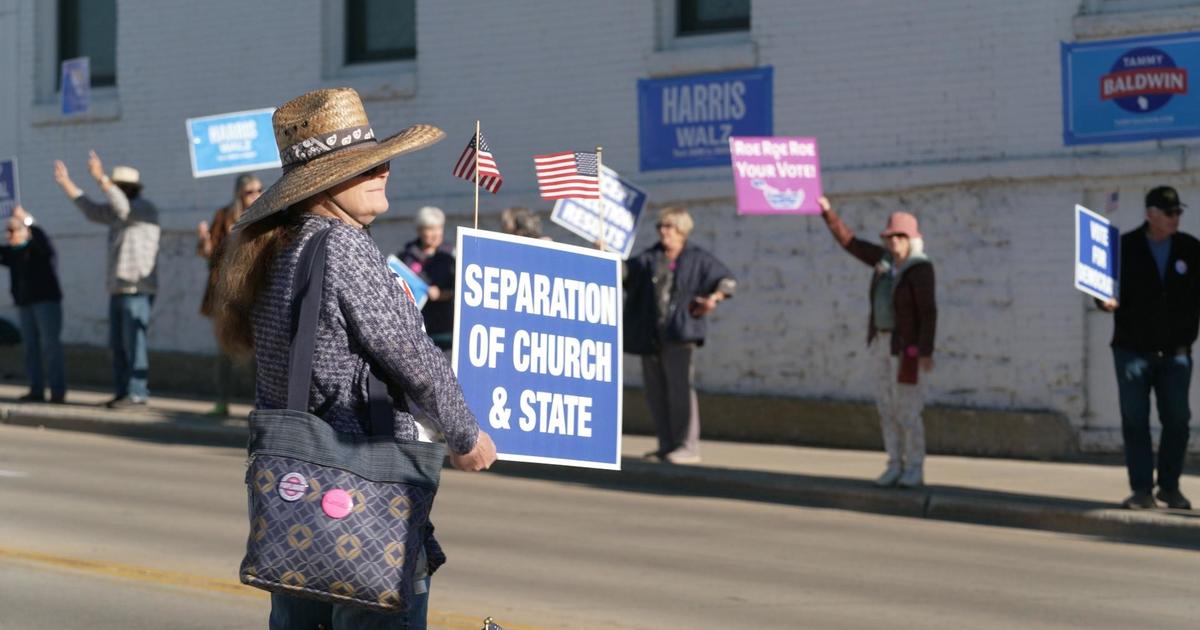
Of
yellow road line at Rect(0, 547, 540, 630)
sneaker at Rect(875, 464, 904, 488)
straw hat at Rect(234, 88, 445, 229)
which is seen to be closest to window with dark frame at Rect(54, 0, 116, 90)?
sneaker at Rect(875, 464, 904, 488)

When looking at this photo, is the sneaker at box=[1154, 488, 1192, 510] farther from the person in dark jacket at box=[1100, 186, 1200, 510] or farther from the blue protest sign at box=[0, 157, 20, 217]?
the blue protest sign at box=[0, 157, 20, 217]

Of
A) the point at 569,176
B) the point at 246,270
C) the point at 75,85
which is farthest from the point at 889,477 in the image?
the point at 75,85

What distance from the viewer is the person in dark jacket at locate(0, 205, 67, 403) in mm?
17672

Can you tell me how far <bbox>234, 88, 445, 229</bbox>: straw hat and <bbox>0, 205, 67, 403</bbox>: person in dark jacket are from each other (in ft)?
45.8

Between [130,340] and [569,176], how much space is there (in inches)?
402

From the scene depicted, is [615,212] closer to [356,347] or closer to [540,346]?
[540,346]

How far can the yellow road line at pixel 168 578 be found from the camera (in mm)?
7812

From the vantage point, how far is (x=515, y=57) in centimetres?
1797

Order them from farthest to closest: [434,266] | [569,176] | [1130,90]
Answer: [434,266], [1130,90], [569,176]

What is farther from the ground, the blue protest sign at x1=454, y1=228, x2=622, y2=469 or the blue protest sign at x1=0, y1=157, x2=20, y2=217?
the blue protest sign at x1=0, y1=157, x2=20, y2=217

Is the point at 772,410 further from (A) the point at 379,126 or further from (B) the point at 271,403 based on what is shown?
(B) the point at 271,403

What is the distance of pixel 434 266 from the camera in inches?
609

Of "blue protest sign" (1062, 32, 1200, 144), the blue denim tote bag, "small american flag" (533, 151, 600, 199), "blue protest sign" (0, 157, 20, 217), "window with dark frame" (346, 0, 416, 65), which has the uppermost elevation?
"window with dark frame" (346, 0, 416, 65)

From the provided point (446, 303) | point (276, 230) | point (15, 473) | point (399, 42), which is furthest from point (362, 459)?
point (399, 42)
